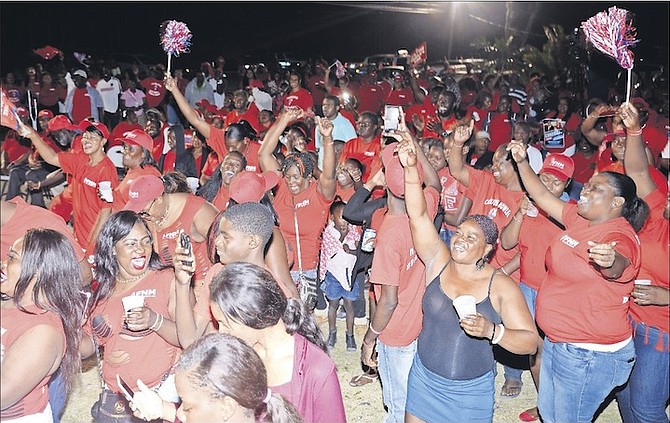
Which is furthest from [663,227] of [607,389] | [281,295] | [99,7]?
[99,7]

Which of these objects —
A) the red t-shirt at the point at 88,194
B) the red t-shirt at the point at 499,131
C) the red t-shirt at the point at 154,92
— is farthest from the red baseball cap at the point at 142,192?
the red t-shirt at the point at 154,92

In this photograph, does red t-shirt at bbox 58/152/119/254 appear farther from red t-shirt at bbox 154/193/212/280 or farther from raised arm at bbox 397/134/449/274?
raised arm at bbox 397/134/449/274

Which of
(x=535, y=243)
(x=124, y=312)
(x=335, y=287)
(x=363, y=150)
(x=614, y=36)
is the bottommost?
(x=335, y=287)

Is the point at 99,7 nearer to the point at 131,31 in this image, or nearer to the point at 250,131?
the point at 131,31

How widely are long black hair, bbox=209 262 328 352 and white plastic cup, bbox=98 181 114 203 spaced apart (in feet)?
11.4

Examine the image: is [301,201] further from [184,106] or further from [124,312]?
[124,312]

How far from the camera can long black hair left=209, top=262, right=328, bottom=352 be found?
262 cm

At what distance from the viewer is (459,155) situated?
567 centimetres

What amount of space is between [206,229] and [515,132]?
412cm

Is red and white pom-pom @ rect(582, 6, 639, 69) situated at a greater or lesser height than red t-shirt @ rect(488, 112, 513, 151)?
greater

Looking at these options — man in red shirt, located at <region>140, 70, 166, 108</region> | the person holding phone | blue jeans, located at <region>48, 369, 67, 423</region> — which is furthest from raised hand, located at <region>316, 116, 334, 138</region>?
man in red shirt, located at <region>140, 70, 166, 108</region>

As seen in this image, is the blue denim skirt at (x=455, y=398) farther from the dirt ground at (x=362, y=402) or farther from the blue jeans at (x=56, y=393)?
the blue jeans at (x=56, y=393)

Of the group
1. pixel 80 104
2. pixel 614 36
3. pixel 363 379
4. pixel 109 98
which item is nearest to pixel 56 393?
pixel 363 379

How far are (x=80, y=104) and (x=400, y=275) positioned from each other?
11525 mm
